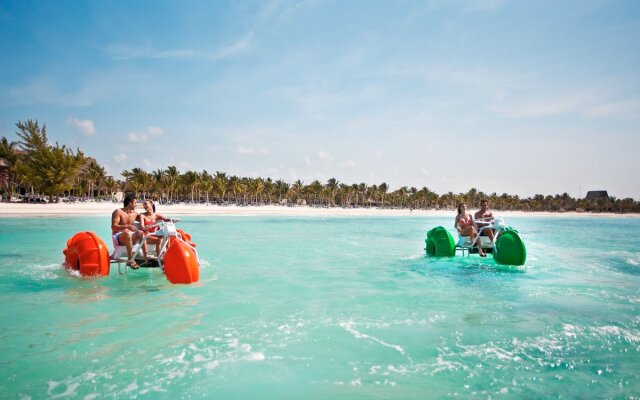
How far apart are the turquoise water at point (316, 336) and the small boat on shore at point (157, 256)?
28 centimetres

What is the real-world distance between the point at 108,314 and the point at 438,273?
798 cm

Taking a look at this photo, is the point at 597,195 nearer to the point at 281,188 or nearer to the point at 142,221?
the point at 281,188

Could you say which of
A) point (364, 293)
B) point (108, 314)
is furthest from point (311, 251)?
point (108, 314)

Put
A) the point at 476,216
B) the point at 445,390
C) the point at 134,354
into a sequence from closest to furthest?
the point at 445,390 → the point at 134,354 → the point at 476,216

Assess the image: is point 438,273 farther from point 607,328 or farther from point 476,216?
point 607,328

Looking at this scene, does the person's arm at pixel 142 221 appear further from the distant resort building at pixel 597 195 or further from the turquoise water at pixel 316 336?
the distant resort building at pixel 597 195

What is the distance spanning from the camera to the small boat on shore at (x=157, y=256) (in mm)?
8227

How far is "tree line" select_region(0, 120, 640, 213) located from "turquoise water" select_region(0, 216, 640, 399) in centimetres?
417

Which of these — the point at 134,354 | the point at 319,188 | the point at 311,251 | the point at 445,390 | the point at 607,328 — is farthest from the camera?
the point at 319,188

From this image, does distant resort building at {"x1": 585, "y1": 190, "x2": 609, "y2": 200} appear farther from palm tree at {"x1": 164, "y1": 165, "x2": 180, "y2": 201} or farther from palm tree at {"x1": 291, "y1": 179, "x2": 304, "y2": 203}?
palm tree at {"x1": 164, "y1": 165, "x2": 180, "y2": 201}

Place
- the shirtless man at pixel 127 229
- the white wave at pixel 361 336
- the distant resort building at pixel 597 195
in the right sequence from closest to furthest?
the white wave at pixel 361 336 < the shirtless man at pixel 127 229 < the distant resort building at pixel 597 195

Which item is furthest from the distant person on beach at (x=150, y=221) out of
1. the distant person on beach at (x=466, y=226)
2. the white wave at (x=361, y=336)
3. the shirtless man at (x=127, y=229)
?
the distant person on beach at (x=466, y=226)

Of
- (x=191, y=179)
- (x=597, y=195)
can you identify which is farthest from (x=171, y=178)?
(x=597, y=195)

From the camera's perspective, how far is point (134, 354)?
479 centimetres
